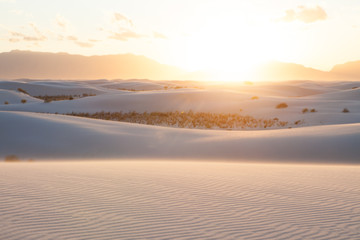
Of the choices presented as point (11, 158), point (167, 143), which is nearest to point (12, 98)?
point (167, 143)

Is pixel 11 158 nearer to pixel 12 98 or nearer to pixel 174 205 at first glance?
pixel 174 205

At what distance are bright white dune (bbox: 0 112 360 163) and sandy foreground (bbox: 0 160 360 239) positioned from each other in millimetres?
4250

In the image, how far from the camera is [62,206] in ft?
17.6

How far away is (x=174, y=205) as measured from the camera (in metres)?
5.65

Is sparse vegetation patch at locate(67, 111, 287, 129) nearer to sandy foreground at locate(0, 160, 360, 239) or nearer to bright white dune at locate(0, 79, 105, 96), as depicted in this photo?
sandy foreground at locate(0, 160, 360, 239)

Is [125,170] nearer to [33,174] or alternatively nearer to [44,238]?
[33,174]

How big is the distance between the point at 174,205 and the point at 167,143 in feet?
29.2

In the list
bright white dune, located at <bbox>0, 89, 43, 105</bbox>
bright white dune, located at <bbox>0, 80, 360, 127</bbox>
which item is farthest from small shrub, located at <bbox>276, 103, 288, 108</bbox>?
bright white dune, located at <bbox>0, 89, 43, 105</bbox>

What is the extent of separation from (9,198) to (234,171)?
16.0 feet

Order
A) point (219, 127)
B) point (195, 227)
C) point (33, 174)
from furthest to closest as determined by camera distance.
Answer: point (219, 127), point (33, 174), point (195, 227)

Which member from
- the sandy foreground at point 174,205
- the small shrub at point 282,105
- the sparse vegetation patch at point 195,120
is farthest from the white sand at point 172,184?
the small shrub at point 282,105

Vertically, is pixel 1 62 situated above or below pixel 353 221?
above

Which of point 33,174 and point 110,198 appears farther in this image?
point 33,174

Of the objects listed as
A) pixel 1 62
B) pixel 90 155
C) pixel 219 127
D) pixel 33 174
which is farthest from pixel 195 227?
pixel 1 62
